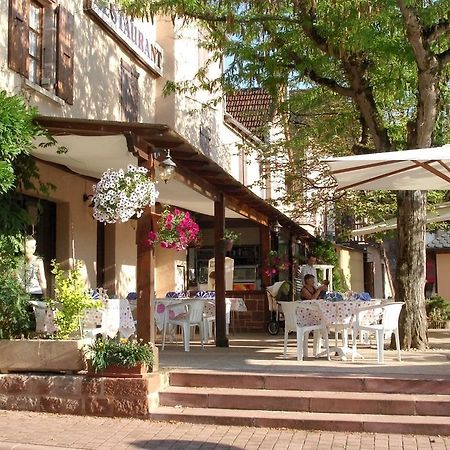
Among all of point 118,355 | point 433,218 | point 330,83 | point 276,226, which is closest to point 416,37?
point 330,83

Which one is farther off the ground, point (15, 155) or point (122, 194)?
point (15, 155)

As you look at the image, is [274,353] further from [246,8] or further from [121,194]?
[246,8]

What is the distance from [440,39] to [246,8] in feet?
10.0

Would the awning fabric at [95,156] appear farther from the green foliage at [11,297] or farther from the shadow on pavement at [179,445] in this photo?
the shadow on pavement at [179,445]

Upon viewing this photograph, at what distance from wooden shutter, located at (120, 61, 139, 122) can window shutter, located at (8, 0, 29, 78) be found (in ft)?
11.3

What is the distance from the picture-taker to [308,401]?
740 cm

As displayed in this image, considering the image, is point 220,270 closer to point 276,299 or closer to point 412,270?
point 276,299

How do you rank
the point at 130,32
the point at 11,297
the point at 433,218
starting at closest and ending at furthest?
the point at 11,297 → the point at 433,218 → the point at 130,32

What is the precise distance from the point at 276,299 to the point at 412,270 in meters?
4.93

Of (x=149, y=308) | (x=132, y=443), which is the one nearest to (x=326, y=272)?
(x=149, y=308)

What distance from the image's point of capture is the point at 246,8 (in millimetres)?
11008

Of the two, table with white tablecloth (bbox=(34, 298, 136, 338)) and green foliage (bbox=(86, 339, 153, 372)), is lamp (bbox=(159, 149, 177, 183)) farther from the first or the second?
green foliage (bbox=(86, 339, 153, 372))

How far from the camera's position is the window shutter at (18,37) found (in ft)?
34.0

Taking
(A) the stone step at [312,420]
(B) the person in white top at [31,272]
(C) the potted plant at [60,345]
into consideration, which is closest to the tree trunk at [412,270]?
(A) the stone step at [312,420]
